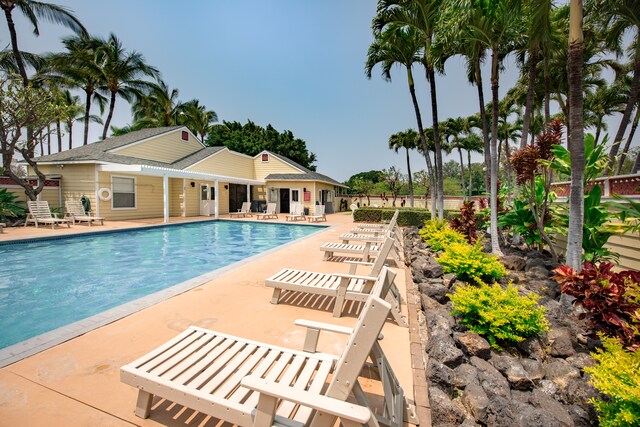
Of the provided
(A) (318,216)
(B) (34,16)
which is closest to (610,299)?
(A) (318,216)

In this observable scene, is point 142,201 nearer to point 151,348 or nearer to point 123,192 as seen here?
point 123,192

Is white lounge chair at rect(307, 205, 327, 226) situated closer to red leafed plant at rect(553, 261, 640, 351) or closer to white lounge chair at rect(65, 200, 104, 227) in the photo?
white lounge chair at rect(65, 200, 104, 227)

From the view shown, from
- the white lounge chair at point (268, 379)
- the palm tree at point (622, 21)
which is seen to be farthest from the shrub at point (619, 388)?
the palm tree at point (622, 21)

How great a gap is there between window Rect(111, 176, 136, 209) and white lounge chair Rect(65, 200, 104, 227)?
157 centimetres

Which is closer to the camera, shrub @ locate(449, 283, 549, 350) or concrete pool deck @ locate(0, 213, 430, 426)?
concrete pool deck @ locate(0, 213, 430, 426)

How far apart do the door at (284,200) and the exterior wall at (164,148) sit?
820 cm

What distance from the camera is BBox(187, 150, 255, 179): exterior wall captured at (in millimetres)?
21078

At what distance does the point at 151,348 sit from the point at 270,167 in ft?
78.0

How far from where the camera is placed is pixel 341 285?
4.09 metres

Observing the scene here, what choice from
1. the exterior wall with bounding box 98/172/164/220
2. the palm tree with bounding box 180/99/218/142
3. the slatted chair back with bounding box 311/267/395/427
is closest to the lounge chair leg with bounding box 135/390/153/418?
the slatted chair back with bounding box 311/267/395/427

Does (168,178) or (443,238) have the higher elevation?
(168,178)

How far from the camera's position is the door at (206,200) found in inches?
833

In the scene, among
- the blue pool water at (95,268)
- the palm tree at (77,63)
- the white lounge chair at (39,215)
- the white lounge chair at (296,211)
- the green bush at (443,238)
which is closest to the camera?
the blue pool water at (95,268)

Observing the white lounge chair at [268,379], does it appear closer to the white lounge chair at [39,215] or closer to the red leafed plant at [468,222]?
the red leafed plant at [468,222]
